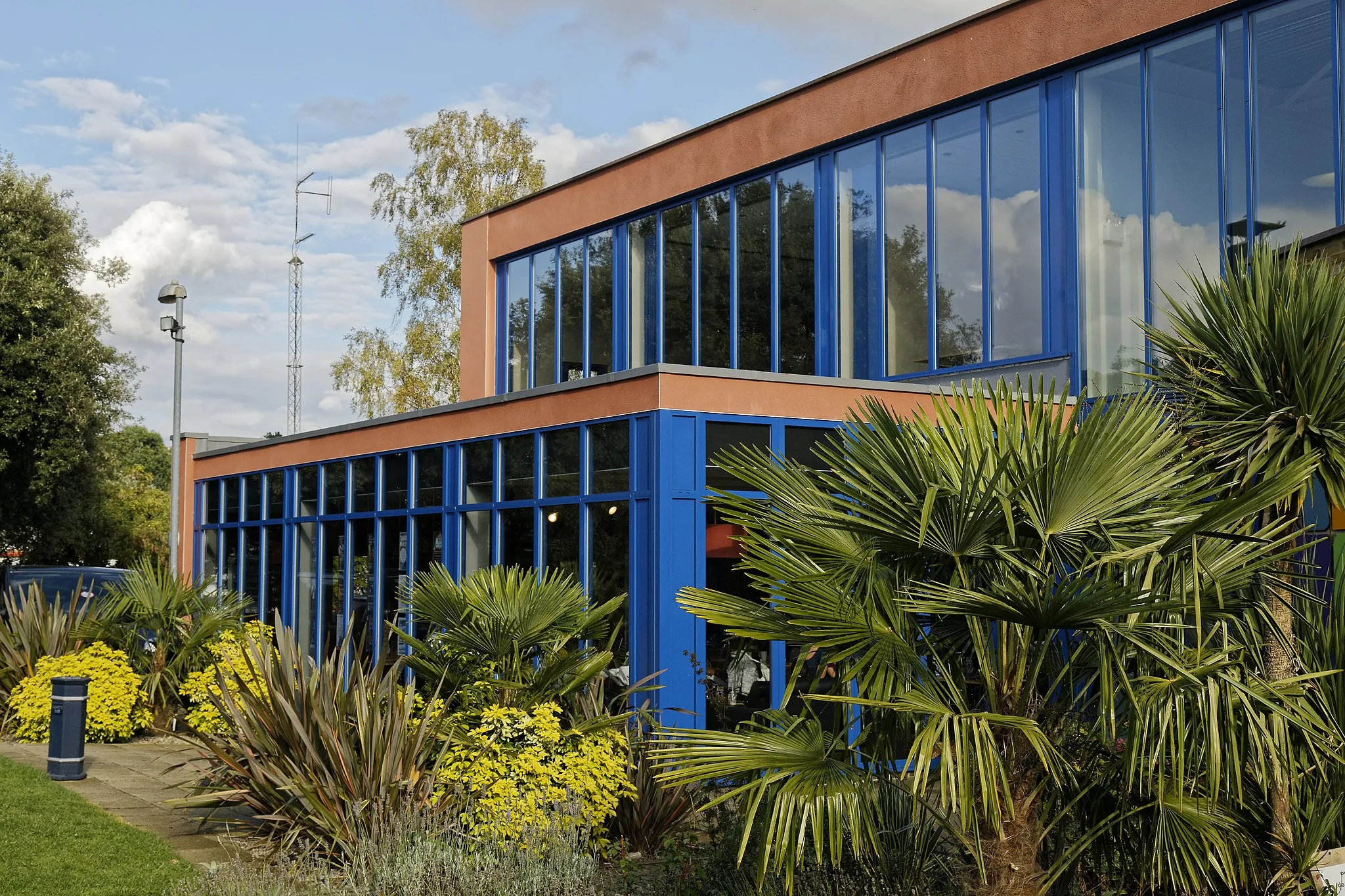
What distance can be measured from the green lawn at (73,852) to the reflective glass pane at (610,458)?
4.93 m

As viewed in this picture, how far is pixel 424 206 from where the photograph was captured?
38344 mm

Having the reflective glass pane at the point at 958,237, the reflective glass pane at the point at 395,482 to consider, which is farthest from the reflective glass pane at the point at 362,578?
the reflective glass pane at the point at 958,237

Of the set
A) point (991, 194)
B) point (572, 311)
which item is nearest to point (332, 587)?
point (572, 311)

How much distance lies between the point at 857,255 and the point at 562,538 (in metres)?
5.82

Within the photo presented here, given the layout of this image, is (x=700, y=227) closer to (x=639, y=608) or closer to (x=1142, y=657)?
(x=639, y=608)

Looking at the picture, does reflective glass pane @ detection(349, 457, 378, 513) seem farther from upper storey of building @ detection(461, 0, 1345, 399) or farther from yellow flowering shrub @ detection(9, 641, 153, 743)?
upper storey of building @ detection(461, 0, 1345, 399)

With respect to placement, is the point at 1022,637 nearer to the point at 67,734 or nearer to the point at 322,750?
the point at 322,750

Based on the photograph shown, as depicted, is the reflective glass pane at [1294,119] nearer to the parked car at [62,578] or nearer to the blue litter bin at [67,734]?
the blue litter bin at [67,734]

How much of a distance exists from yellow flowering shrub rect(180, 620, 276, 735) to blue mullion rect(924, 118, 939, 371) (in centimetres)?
817

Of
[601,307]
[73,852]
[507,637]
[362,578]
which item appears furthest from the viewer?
[601,307]

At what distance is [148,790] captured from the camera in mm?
12094

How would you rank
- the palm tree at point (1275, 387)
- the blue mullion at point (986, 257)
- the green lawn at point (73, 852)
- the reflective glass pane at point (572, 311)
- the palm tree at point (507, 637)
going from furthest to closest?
the reflective glass pane at point (572, 311)
the blue mullion at point (986, 257)
the palm tree at point (507, 637)
the green lawn at point (73, 852)
the palm tree at point (1275, 387)

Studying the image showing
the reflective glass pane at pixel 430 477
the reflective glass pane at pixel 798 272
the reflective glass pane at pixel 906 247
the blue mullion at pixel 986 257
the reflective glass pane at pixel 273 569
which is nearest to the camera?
the blue mullion at pixel 986 257

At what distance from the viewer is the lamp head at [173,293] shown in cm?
2095
